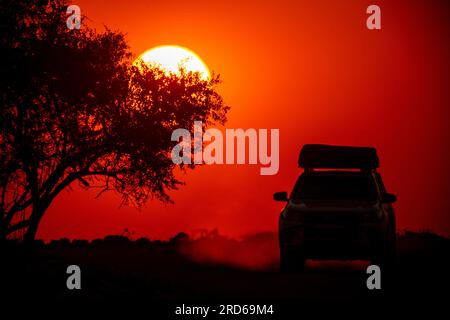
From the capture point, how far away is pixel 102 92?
29.2 m

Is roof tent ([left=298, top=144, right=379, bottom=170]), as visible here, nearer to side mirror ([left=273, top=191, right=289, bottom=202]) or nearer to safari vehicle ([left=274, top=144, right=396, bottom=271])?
safari vehicle ([left=274, top=144, right=396, bottom=271])

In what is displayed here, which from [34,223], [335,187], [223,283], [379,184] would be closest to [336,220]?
[335,187]

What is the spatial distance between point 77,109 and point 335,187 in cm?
942

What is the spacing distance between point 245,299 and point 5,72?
13.2 meters

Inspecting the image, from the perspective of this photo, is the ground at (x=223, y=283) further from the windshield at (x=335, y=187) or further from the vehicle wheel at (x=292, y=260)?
the windshield at (x=335, y=187)

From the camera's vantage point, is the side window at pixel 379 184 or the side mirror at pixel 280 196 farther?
the side window at pixel 379 184

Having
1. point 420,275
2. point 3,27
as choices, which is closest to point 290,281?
point 420,275

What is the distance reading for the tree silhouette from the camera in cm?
2841

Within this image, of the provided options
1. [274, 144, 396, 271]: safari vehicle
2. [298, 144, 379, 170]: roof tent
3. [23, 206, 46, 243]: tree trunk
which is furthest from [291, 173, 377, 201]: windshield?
[23, 206, 46, 243]: tree trunk

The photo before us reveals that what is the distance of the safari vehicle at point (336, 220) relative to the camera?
22.5 metres

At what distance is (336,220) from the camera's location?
22.6m

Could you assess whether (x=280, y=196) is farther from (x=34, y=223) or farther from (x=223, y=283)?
(x=34, y=223)

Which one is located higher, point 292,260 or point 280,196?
point 280,196

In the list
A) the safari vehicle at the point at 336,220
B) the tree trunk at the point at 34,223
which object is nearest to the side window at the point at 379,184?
the safari vehicle at the point at 336,220
